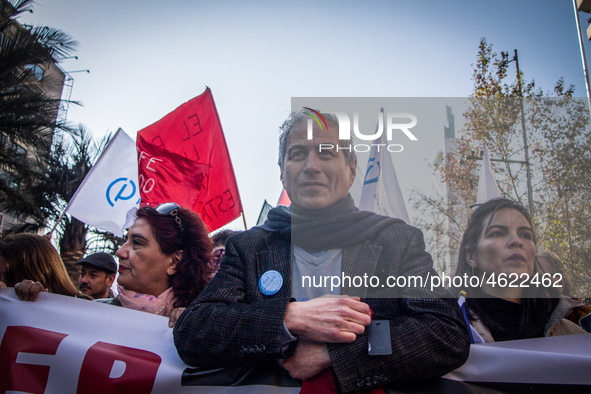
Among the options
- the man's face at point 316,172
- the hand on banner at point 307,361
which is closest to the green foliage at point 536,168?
the man's face at point 316,172

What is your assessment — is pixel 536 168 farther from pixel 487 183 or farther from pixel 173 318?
pixel 173 318

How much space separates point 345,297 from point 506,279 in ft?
2.26

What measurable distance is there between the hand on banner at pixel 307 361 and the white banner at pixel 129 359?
139mm

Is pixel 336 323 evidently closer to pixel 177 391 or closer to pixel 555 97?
pixel 177 391

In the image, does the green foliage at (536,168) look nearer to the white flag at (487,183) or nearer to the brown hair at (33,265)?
the white flag at (487,183)

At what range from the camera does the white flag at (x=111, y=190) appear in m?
5.11

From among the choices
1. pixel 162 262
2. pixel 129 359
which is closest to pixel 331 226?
pixel 129 359

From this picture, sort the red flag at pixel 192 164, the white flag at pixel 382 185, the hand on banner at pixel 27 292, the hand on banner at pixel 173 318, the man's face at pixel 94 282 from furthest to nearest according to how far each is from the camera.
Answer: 1. the red flag at pixel 192 164
2. the man's face at pixel 94 282
3. the hand on banner at pixel 27 292
4. the hand on banner at pixel 173 318
5. the white flag at pixel 382 185

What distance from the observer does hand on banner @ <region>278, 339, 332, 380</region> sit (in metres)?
1.59

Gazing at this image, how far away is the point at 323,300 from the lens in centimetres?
162

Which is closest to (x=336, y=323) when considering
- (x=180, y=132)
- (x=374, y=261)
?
(x=374, y=261)

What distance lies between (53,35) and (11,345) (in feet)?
31.6

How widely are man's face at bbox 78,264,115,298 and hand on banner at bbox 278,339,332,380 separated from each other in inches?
115

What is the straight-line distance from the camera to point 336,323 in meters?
1.56
